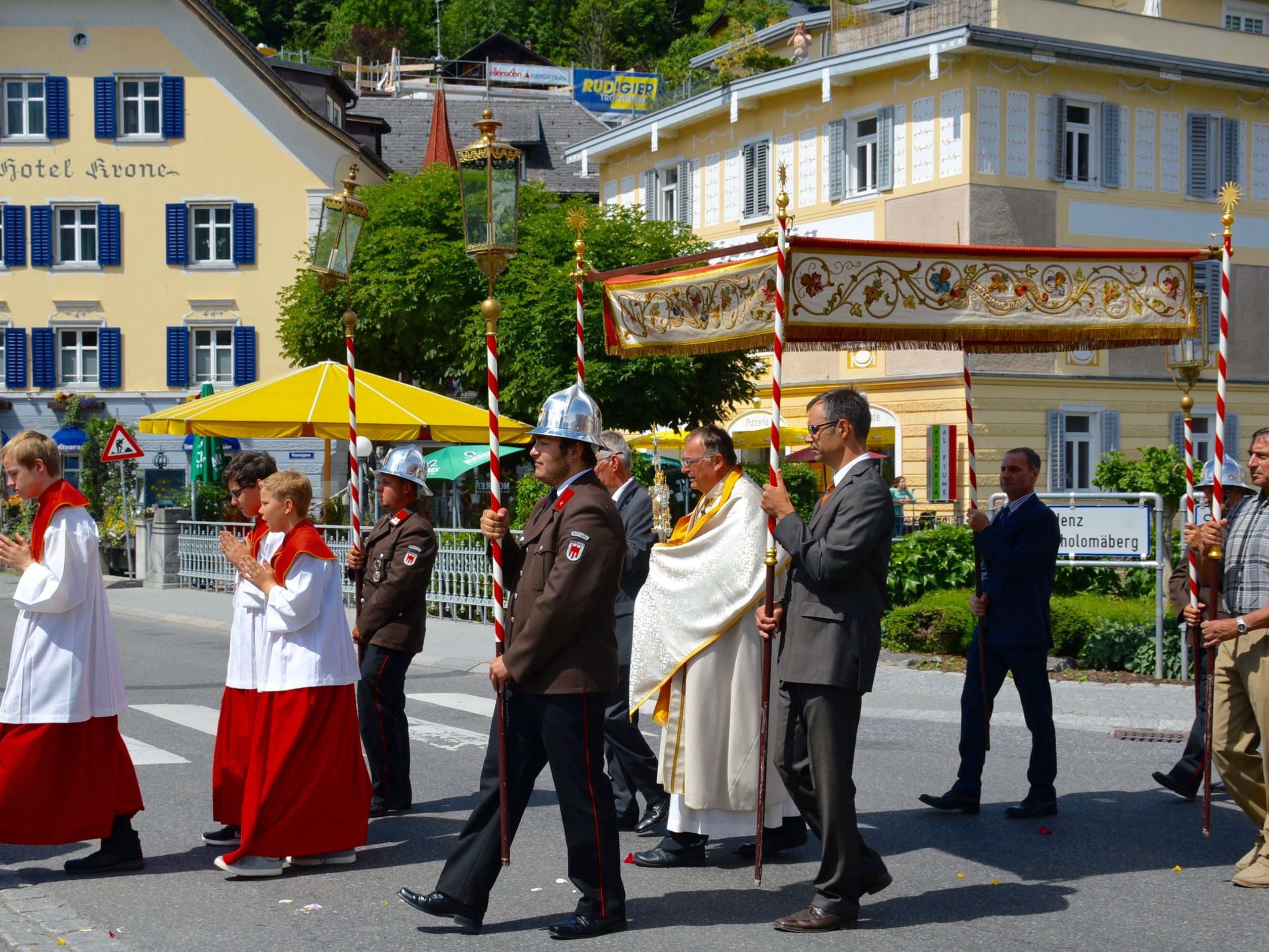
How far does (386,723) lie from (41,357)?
31.2 meters

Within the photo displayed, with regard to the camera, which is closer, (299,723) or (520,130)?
(299,723)

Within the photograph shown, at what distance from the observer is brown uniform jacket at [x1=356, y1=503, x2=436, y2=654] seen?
7598mm

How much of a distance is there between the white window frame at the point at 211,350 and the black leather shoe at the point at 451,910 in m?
32.3

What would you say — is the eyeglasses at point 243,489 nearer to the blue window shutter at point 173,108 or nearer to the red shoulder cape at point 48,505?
the red shoulder cape at point 48,505

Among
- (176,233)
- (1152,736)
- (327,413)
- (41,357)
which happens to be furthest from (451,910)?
(41,357)

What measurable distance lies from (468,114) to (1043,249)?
5342cm

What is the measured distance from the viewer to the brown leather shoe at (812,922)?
5.59m

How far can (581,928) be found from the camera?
5.51 metres

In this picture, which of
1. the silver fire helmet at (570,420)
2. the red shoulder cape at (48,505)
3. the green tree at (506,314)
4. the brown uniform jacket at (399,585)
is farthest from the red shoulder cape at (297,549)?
the green tree at (506,314)

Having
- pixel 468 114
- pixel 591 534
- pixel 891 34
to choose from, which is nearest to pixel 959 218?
pixel 891 34

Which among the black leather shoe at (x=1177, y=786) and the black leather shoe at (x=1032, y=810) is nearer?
the black leather shoe at (x=1032, y=810)

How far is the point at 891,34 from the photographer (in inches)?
1214

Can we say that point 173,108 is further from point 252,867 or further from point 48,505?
point 252,867

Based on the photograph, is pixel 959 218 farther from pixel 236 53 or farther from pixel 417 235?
pixel 236 53
